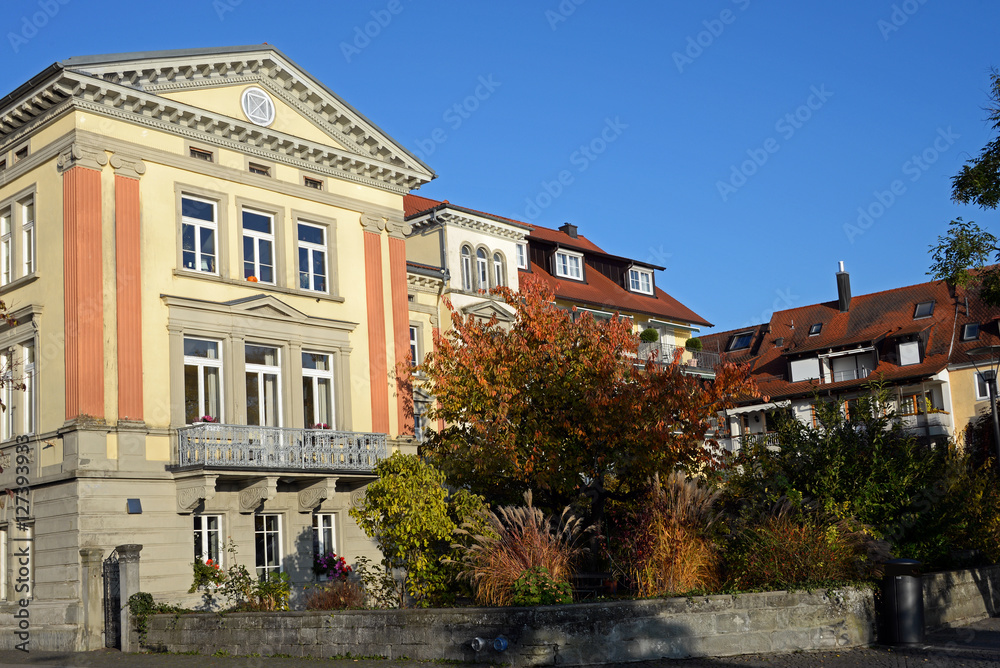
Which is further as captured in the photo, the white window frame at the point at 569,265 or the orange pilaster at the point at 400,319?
the white window frame at the point at 569,265

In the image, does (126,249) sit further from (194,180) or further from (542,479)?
(542,479)

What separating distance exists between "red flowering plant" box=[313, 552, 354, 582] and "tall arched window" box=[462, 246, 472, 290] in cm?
1264

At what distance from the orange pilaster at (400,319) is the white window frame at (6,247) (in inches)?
378

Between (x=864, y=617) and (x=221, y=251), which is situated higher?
(x=221, y=251)

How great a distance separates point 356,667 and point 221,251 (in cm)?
1338

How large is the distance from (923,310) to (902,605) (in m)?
43.9

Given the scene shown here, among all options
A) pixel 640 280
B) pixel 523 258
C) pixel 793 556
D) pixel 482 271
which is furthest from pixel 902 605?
pixel 640 280

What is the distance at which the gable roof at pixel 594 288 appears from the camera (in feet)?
135

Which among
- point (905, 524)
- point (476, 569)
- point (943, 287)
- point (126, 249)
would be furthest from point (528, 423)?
point (943, 287)

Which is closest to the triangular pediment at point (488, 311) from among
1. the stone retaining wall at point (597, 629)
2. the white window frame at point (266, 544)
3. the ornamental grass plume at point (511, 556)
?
the white window frame at point (266, 544)

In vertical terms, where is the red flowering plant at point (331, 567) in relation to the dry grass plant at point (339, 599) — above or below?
above

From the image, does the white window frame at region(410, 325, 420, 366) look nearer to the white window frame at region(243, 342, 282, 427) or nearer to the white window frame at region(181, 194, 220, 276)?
the white window frame at region(243, 342, 282, 427)

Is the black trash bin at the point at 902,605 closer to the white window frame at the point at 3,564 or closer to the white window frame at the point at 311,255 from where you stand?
the white window frame at the point at 311,255

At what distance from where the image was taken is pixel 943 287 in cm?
5712
